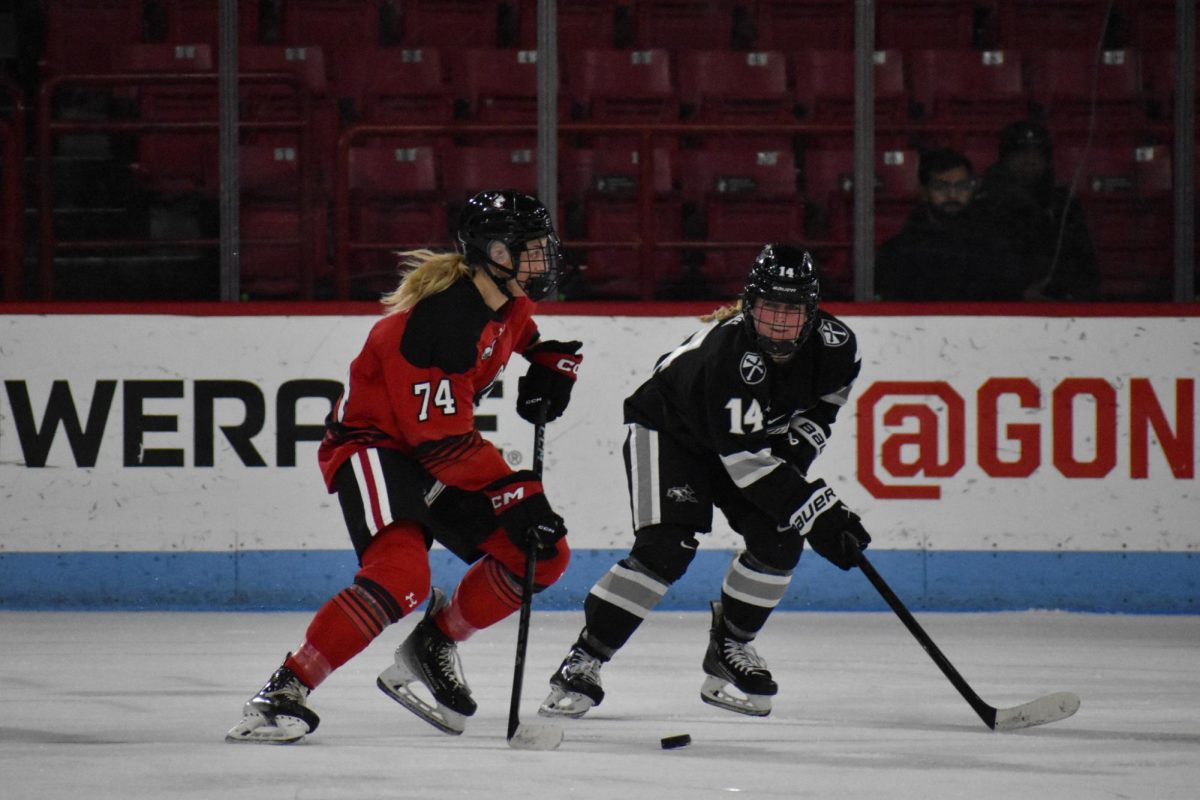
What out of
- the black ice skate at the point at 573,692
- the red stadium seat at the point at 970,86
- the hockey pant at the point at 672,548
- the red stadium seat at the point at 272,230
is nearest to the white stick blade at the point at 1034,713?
the hockey pant at the point at 672,548

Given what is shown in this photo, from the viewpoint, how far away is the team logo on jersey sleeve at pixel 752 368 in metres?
3.83

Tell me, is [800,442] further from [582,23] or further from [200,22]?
[200,22]

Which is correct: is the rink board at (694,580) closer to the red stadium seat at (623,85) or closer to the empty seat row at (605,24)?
the red stadium seat at (623,85)

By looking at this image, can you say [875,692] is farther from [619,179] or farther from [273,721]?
[619,179]

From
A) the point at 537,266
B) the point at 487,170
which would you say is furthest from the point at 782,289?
the point at 487,170

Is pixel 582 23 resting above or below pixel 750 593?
above

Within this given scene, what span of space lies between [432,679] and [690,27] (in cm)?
343

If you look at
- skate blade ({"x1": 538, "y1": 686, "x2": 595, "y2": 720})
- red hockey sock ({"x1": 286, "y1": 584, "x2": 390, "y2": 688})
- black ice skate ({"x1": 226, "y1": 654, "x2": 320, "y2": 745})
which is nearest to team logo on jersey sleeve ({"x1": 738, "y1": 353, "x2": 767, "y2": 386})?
skate blade ({"x1": 538, "y1": 686, "x2": 595, "y2": 720})

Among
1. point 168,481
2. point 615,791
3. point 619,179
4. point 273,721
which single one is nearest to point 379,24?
point 619,179

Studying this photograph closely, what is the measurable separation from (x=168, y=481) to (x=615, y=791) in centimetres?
315

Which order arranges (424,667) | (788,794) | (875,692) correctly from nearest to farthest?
(788,794), (424,667), (875,692)

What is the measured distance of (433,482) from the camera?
12.2 feet

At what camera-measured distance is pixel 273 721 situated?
11.4 ft

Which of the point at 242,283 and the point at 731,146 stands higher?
the point at 731,146
